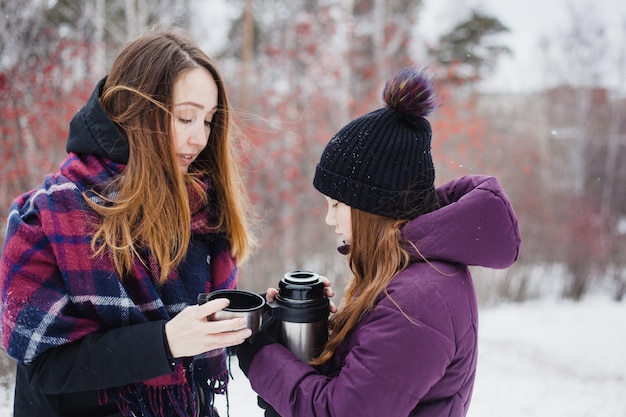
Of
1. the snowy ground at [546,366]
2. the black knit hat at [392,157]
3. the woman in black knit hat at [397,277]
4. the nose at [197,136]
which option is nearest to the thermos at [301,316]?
the woman in black knit hat at [397,277]

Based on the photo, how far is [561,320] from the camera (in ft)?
23.7

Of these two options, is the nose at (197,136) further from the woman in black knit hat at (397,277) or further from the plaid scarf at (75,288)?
the woman in black knit hat at (397,277)

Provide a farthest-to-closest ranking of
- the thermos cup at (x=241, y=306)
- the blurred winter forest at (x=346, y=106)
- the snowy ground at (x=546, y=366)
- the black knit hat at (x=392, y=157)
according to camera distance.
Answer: the blurred winter forest at (x=346, y=106)
the snowy ground at (x=546, y=366)
the black knit hat at (x=392, y=157)
the thermos cup at (x=241, y=306)

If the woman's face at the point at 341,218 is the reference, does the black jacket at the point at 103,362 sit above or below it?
below

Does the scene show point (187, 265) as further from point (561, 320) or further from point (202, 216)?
point (561, 320)

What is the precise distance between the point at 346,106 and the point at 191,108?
21.4ft

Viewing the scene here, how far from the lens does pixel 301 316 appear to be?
4.42 ft

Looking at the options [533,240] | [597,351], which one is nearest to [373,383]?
[597,351]

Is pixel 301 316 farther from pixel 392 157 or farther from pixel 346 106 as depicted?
pixel 346 106

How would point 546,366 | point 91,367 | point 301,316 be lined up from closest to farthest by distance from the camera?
point 91,367, point 301,316, point 546,366

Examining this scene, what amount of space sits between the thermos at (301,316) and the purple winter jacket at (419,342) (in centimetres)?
5

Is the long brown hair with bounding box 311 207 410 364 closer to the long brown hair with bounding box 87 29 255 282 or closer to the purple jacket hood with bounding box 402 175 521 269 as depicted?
the purple jacket hood with bounding box 402 175 521 269

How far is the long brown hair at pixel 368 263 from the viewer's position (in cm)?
130

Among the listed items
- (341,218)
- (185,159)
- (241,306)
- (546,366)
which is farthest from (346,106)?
(241,306)
